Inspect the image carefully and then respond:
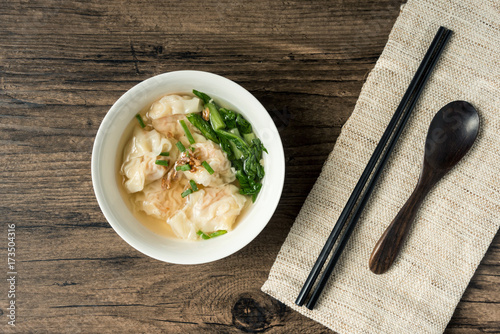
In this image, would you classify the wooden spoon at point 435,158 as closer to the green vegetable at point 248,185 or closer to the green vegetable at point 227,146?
the green vegetable at point 248,185

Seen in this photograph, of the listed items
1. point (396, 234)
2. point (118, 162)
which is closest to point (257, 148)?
point (118, 162)

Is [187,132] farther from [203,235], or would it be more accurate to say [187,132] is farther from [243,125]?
[203,235]

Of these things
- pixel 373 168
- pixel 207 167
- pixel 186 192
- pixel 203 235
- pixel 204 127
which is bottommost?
pixel 203 235

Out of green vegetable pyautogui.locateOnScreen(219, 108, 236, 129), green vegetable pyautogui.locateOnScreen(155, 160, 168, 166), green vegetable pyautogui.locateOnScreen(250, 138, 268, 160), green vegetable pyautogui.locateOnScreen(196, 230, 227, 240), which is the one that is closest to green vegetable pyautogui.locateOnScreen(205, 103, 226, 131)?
green vegetable pyautogui.locateOnScreen(219, 108, 236, 129)

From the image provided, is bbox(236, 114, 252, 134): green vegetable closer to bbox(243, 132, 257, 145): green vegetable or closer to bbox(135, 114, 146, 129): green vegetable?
bbox(243, 132, 257, 145): green vegetable

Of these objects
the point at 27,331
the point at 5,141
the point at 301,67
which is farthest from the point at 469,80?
the point at 27,331

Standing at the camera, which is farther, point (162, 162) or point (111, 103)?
point (111, 103)
